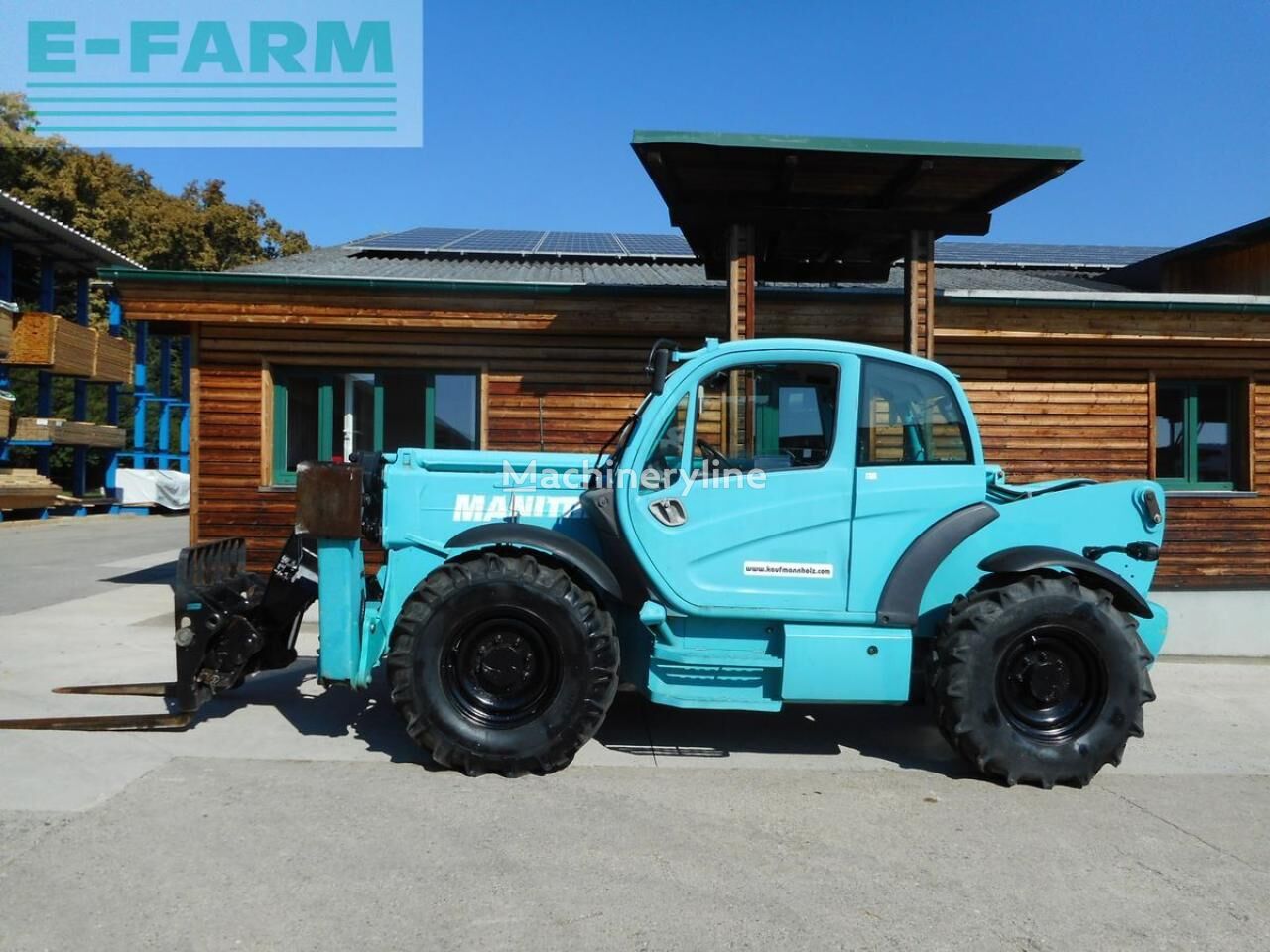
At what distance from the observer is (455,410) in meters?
9.50

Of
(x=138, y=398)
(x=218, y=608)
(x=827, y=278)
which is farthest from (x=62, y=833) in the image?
(x=138, y=398)

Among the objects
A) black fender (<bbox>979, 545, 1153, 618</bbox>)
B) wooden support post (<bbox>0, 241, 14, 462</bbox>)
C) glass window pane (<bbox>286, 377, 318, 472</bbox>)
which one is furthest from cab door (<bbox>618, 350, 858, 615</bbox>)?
wooden support post (<bbox>0, 241, 14, 462</bbox>)

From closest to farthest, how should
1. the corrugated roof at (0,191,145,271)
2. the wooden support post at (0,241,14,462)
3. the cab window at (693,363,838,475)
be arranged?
the cab window at (693,363,838,475), the corrugated roof at (0,191,145,271), the wooden support post at (0,241,14,462)

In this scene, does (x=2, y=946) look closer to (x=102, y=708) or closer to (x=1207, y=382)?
(x=102, y=708)

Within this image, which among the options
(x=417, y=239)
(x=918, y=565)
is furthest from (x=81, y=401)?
(x=918, y=565)

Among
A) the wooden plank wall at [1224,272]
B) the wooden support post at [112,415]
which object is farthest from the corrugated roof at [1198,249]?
the wooden support post at [112,415]

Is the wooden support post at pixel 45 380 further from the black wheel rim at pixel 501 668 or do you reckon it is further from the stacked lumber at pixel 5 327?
the black wheel rim at pixel 501 668

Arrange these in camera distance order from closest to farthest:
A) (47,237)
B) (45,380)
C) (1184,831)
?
(1184,831), (47,237), (45,380)

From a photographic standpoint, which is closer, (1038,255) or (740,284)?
(740,284)

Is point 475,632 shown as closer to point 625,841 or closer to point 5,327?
point 625,841

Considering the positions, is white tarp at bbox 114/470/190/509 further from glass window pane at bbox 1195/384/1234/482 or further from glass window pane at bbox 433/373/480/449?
glass window pane at bbox 1195/384/1234/482

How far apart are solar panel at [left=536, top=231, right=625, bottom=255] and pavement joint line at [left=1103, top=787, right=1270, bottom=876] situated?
9.87 meters

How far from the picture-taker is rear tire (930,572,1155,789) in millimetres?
4637

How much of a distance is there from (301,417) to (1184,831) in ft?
28.6
